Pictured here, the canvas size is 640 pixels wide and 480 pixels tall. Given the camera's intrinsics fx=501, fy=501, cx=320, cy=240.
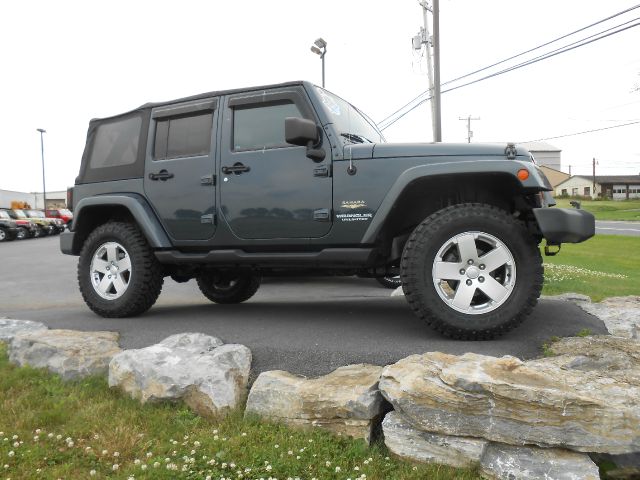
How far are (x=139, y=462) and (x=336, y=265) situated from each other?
6.35ft

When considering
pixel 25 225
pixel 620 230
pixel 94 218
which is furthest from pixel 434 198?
pixel 25 225

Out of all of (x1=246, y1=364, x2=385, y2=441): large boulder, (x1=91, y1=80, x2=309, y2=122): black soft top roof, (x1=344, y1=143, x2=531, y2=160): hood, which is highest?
(x1=91, y1=80, x2=309, y2=122): black soft top roof

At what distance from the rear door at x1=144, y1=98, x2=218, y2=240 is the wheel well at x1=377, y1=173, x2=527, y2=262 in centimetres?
148

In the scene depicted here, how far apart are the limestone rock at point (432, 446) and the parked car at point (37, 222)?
3106 cm

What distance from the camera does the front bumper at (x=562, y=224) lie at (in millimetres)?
3242

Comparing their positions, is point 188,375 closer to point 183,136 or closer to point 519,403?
point 519,403

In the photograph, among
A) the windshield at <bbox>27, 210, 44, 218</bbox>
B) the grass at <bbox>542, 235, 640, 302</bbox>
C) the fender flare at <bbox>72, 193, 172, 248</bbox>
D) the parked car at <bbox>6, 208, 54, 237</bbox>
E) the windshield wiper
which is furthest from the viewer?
the windshield at <bbox>27, 210, 44, 218</bbox>

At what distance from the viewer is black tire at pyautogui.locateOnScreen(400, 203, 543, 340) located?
3.32m

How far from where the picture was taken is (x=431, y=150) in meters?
3.61

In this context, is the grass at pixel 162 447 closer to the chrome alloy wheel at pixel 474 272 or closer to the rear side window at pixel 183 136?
the chrome alloy wheel at pixel 474 272

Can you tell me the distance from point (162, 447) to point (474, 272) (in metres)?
2.20

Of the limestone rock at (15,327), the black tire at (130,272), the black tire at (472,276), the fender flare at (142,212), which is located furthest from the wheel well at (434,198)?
the limestone rock at (15,327)

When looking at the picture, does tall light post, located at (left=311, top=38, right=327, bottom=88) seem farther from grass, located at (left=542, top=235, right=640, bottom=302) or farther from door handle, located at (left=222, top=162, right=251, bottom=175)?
door handle, located at (left=222, top=162, right=251, bottom=175)

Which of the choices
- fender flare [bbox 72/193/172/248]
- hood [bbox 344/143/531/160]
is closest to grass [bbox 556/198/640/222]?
hood [bbox 344/143/531/160]
